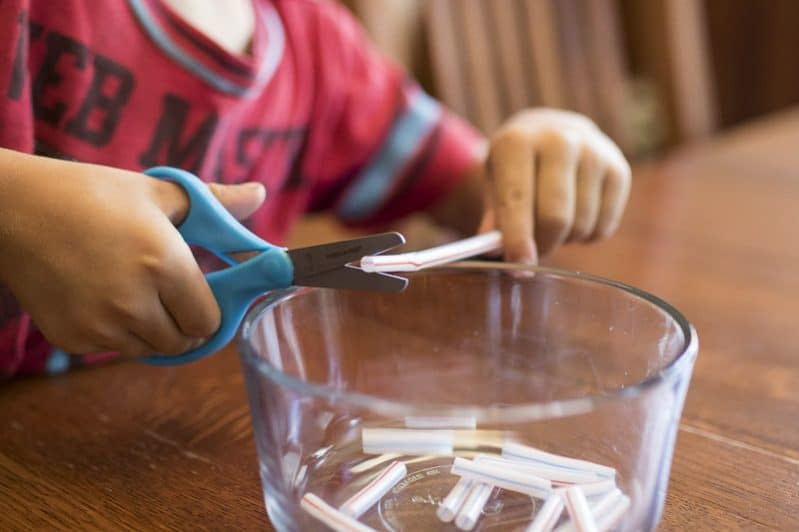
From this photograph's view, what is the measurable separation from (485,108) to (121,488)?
87 cm

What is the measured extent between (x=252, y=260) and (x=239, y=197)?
40 millimetres

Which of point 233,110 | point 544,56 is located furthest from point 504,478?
point 544,56

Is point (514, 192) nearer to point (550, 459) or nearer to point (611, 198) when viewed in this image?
point (611, 198)

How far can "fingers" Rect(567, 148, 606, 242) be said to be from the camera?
0.55 m

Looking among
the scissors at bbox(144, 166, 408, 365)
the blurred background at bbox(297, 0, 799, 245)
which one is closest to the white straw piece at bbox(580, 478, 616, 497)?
the scissors at bbox(144, 166, 408, 365)

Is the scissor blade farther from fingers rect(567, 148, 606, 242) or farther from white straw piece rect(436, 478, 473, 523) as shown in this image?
fingers rect(567, 148, 606, 242)

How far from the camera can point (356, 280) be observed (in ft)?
1.23

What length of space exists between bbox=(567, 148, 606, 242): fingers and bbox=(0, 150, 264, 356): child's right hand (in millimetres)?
250

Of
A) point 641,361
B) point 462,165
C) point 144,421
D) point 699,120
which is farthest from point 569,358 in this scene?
point 699,120

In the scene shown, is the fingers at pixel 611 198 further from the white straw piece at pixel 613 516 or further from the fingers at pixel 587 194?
the white straw piece at pixel 613 516

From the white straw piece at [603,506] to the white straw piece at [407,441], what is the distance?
54 mm

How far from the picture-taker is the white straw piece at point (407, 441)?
350 millimetres

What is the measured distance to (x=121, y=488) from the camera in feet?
1.23

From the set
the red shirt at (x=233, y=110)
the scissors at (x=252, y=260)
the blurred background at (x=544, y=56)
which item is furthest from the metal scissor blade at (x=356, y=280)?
the blurred background at (x=544, y=56)
